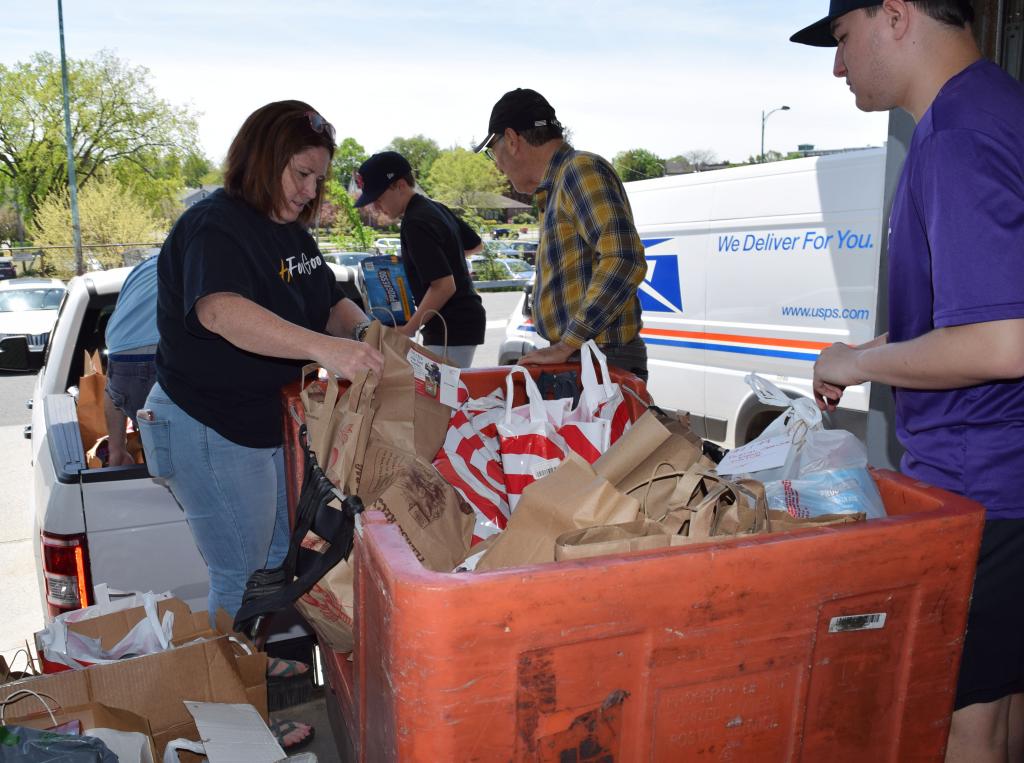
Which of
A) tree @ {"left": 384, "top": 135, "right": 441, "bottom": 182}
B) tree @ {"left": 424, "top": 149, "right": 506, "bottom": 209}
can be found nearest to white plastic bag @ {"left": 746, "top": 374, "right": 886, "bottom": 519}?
tree @ {"left": 424, "top": 149, "right": 506, "bottom": 209}

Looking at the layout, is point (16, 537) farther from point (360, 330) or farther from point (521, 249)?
A: point (521, 249)

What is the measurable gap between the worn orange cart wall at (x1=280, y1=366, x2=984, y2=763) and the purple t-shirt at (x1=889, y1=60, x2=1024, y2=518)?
0.63ft

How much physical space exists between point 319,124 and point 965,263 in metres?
1.85

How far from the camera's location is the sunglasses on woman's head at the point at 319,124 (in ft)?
8.15

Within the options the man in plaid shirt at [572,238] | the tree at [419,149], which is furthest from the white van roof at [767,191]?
the tree at [419,149]

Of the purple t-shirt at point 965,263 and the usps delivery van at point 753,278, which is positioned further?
the usps delivery van at point 753,278

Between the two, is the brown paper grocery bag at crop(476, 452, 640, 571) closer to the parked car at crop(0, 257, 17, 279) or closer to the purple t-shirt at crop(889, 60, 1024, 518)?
the purple t-shirt at crop(889, 60, 1024, 518)

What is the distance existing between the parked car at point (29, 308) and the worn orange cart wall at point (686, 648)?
524 inches

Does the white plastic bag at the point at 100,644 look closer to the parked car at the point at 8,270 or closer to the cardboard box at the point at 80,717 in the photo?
the cardboard box at the point at 80,717

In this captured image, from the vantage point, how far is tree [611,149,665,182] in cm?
5503

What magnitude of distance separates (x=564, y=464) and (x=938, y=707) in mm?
747

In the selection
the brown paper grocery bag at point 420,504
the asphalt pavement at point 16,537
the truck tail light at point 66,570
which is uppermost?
the brown paper grocery bag at point 420,504

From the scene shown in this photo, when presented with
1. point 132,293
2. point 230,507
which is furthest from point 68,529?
point 132,293

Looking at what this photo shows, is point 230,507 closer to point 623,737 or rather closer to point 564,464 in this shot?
point 564,464
